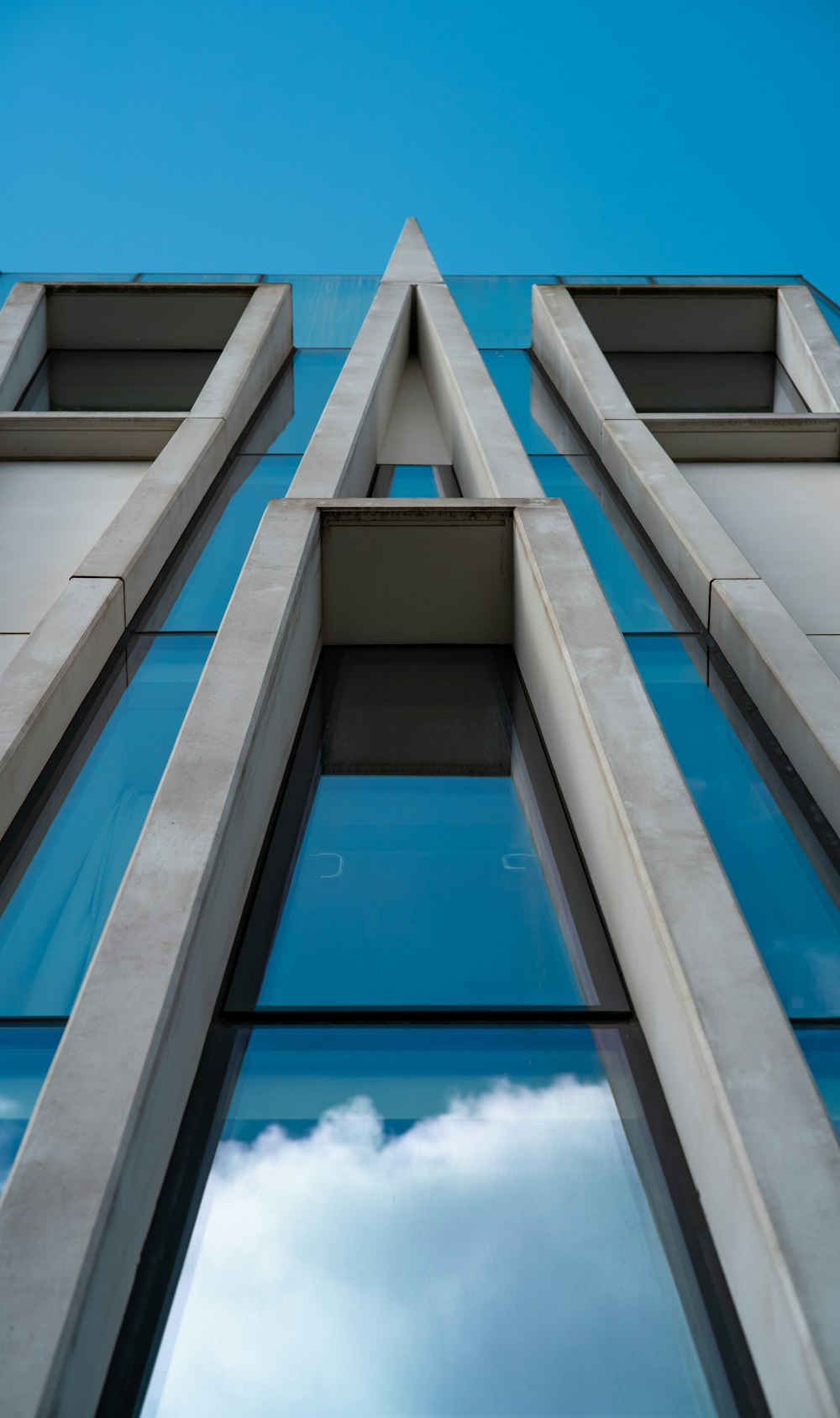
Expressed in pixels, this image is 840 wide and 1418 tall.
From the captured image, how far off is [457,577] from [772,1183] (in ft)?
20.1

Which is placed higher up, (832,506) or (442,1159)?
(832,506)

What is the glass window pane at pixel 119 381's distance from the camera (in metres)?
18.2

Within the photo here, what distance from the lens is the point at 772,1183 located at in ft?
13.8

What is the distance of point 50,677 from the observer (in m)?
8.16

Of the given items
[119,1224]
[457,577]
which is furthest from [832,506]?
[119,1224]

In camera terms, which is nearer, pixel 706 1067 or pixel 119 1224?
pixel 119 1224

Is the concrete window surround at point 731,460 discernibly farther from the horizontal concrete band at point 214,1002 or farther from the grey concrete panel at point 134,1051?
the grey concrete panel at point 134,1051

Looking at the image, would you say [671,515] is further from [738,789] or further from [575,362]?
[575,362]

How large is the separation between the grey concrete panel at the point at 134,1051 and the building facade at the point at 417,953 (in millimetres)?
18

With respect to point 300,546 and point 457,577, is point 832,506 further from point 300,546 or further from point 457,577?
point 300,546

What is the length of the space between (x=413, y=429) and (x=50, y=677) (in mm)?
8665

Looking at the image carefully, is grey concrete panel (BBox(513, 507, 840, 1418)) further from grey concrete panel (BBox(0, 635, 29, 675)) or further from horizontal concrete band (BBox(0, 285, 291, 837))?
grey concrete panel (BBox(0, 635, 29, 675))

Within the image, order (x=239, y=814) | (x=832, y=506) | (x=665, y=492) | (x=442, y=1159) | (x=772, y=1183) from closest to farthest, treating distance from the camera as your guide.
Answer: (x=772, y=1183)
(x=442, y=1159)
(x=239, y=814)
(x=665, y=492)
(x=832, y=506)

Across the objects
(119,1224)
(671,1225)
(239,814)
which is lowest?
(119,1224)
